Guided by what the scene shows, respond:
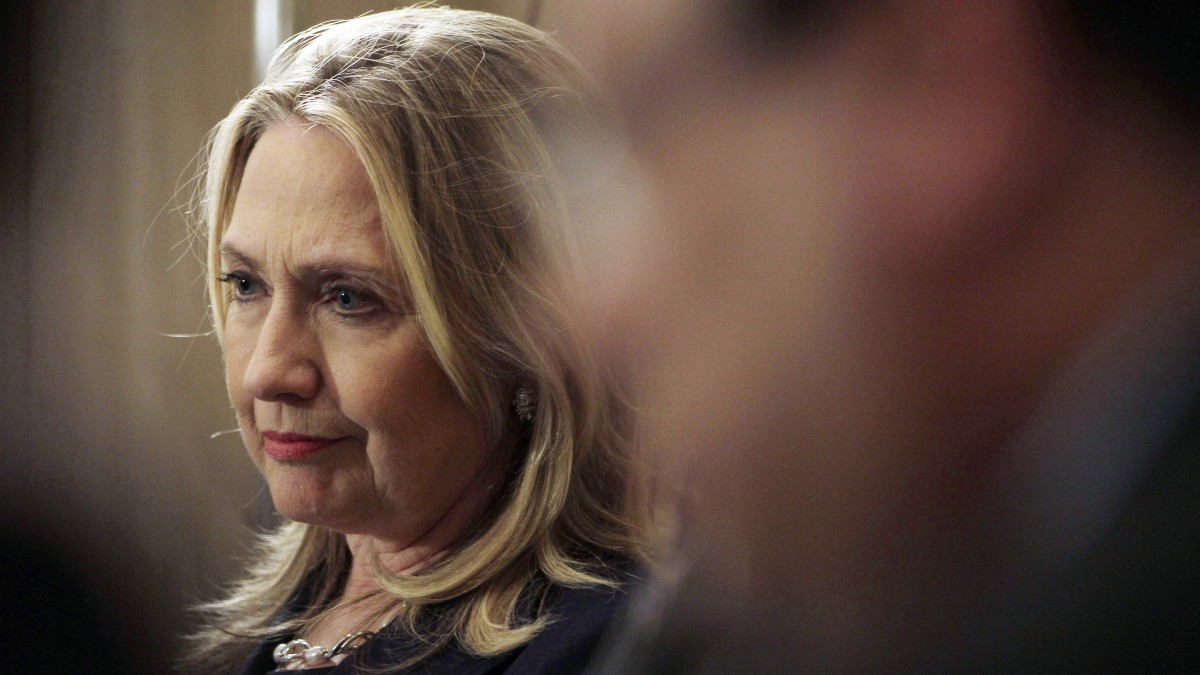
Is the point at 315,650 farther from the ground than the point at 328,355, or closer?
closer

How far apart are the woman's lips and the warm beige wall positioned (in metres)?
0.13

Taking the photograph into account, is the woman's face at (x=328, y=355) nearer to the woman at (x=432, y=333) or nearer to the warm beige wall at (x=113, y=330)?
the woman at (x=432, y=333)

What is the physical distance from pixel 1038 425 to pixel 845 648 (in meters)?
0.20

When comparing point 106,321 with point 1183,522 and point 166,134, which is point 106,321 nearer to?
point 166,134

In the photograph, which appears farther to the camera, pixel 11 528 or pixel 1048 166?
pixel 11 528

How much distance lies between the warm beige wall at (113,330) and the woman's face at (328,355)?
→ 4.8 inches

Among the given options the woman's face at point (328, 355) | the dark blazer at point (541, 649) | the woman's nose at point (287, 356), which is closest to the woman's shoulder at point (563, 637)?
the dark blazer at point (541, 649)

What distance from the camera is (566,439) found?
84cm

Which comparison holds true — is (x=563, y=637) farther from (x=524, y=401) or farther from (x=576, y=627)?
(x=524, y=401)

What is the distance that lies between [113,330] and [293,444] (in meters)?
0.24

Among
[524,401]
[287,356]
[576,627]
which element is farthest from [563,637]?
[287,356]

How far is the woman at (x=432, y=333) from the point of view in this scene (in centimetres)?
79

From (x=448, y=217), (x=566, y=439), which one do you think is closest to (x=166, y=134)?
(x=448, y=217)

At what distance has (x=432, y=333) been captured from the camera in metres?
0.79
